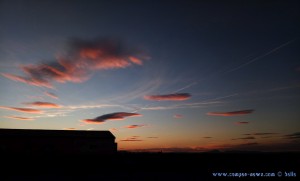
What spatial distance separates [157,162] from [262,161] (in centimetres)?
641

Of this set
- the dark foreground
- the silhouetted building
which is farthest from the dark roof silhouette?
the dark foreground

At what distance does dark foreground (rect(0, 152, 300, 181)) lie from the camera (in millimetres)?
13883

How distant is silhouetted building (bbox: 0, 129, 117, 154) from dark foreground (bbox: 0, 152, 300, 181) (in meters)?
23.3

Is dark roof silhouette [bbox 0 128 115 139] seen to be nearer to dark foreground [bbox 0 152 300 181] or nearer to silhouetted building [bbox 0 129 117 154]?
silhouetted building [bbox 0 129 117 154]

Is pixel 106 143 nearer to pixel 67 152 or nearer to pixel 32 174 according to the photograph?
pixel 67 152

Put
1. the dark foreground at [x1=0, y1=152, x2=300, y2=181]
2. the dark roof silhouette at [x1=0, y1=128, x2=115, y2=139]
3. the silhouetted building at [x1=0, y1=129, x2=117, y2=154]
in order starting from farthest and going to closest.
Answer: the dark roof silhouette at [x1=0, y1=128, x2=115, y2=139] → the silhouetted building at [x1=0, y1=129, x2=117, y2=154] → the dark foreground at [x1=0, y1=152, x2=300, y2=181]

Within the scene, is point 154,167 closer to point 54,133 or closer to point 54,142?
point 54,142

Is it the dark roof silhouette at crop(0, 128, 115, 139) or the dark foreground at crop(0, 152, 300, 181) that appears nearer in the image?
the dark foreground at crop(0, 152, 300, 181)

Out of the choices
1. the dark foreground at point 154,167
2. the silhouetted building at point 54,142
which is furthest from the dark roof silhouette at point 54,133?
the dark foreground at point 154,167

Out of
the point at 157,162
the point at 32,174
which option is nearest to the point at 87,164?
the point at 32,174

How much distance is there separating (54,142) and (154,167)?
2686 centimetres

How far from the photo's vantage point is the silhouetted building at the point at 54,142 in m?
35.6

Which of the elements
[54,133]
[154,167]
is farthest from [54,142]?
[154,167]

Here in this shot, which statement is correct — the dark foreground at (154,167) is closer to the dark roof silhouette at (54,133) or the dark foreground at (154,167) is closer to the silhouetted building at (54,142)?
the silhouetted building at (54,142)
